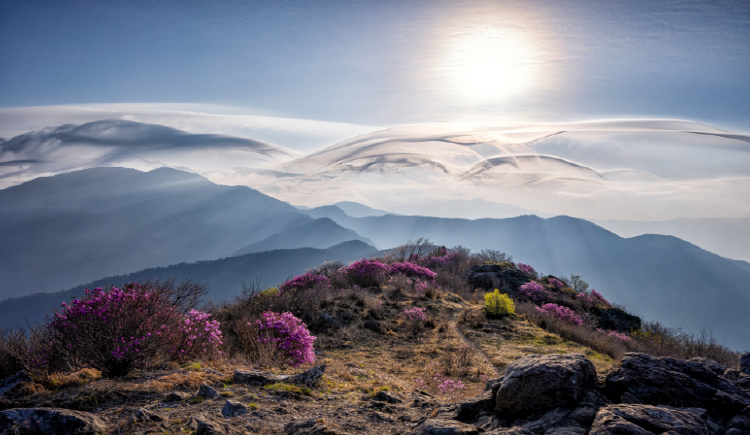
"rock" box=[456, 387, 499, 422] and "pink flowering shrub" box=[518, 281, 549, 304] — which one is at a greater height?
"rock" box=[456, 387, 499, 422]

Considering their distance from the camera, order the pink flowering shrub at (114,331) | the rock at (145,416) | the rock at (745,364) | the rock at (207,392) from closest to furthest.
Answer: the rock at (145,416) < the rock at (745,364) < the rock at (207,392) < the pink flowering shrub at (114,331)

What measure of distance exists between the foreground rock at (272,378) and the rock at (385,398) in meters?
Result: 1.16

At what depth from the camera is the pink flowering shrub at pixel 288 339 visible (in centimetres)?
779

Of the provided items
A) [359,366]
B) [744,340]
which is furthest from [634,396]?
[744,340]

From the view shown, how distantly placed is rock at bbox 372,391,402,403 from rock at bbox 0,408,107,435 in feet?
12.2

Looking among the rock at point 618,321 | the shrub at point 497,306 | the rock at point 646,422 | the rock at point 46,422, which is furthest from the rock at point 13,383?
the rock at point 618,321

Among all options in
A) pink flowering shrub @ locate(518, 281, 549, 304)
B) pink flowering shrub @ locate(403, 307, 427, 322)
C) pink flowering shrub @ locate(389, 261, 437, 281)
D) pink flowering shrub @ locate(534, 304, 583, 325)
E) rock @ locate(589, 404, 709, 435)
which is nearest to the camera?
rock @ locate(589, 404, 709, 435)

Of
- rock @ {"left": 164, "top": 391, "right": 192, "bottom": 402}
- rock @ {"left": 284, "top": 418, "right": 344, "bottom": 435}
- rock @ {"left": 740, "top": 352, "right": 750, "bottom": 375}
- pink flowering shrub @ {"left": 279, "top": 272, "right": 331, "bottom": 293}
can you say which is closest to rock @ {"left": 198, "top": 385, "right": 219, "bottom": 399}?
rock @ {"left": 164, "top": 391, "right": 192, "bottom": 402}

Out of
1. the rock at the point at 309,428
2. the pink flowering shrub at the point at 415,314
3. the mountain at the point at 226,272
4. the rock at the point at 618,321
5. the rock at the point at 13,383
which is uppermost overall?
the rock at the point at 13,383

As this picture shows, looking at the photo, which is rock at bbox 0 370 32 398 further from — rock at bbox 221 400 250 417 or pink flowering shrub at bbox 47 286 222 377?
rock at bbox 221 400 250 417

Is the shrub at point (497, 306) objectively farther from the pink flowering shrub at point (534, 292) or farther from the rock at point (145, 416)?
the rock at point (145, 416)

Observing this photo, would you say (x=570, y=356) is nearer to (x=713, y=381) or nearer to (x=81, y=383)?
(x=713, y=381)

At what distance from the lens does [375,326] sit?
1148 centimetres

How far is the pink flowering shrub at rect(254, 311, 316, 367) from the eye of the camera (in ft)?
25.6
